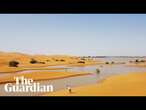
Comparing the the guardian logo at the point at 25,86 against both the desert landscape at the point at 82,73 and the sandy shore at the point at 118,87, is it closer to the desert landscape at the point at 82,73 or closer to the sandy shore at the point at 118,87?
the desert landscape at the point at 82,73

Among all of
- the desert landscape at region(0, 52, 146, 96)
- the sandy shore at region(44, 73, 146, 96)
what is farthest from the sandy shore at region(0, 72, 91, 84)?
the sandy shore at region(44, 73, 146, 96)

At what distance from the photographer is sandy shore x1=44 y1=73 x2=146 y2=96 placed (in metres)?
3.07

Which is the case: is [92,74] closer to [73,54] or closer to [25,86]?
[73,54]

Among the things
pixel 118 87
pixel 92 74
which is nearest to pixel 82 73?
pixel 92 74

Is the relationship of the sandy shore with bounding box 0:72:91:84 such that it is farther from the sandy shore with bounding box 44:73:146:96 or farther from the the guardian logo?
the sandy shore with bounding box 44:73:146:96

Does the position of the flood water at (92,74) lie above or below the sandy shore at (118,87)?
above

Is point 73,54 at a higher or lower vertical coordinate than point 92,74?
higher

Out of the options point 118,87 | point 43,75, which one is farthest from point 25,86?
point 118,87

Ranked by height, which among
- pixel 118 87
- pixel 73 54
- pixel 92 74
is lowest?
pixel 118 87

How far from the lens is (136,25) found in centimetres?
316

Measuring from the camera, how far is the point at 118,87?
3117mm

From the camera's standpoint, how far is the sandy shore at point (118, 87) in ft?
10.1

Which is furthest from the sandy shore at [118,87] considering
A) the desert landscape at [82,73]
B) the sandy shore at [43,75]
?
the sandy shore at [43,75]
